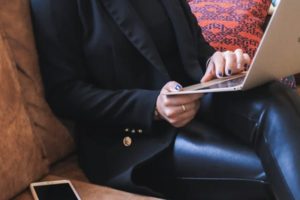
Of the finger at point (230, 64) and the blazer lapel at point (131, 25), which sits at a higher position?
the blazer lapel at point (131, 25)

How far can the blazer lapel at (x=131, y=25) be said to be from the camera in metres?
0.99

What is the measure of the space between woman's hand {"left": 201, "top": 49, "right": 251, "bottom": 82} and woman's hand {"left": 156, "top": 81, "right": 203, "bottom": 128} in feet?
0.33

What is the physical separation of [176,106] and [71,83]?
245 millimetres

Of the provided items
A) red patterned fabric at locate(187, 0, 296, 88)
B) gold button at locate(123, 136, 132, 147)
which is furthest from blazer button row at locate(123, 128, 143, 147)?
Result: red patterned fabric at locate(187, 0, 296, 88)

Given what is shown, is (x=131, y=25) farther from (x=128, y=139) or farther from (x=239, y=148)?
(x=239, y=148)

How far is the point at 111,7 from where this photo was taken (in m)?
1.00

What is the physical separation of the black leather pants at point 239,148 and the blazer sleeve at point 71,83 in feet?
0.36

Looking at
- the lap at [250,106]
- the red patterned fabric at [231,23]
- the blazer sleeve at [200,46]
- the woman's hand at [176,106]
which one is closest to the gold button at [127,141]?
the woman's hand at [176,106]

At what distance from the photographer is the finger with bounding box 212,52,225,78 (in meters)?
0.99

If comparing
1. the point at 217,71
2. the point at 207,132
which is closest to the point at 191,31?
the point at 217,71

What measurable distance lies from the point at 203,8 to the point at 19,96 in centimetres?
94

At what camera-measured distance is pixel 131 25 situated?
1000 millimetres

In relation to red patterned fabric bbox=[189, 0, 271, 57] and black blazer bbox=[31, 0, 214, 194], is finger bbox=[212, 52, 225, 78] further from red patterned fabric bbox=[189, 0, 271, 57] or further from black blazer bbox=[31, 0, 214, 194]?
red patterned fabric bbox=[189, 0, 271, 57]

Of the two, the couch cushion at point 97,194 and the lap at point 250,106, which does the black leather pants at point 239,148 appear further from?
the couch cushion at point 97,194
